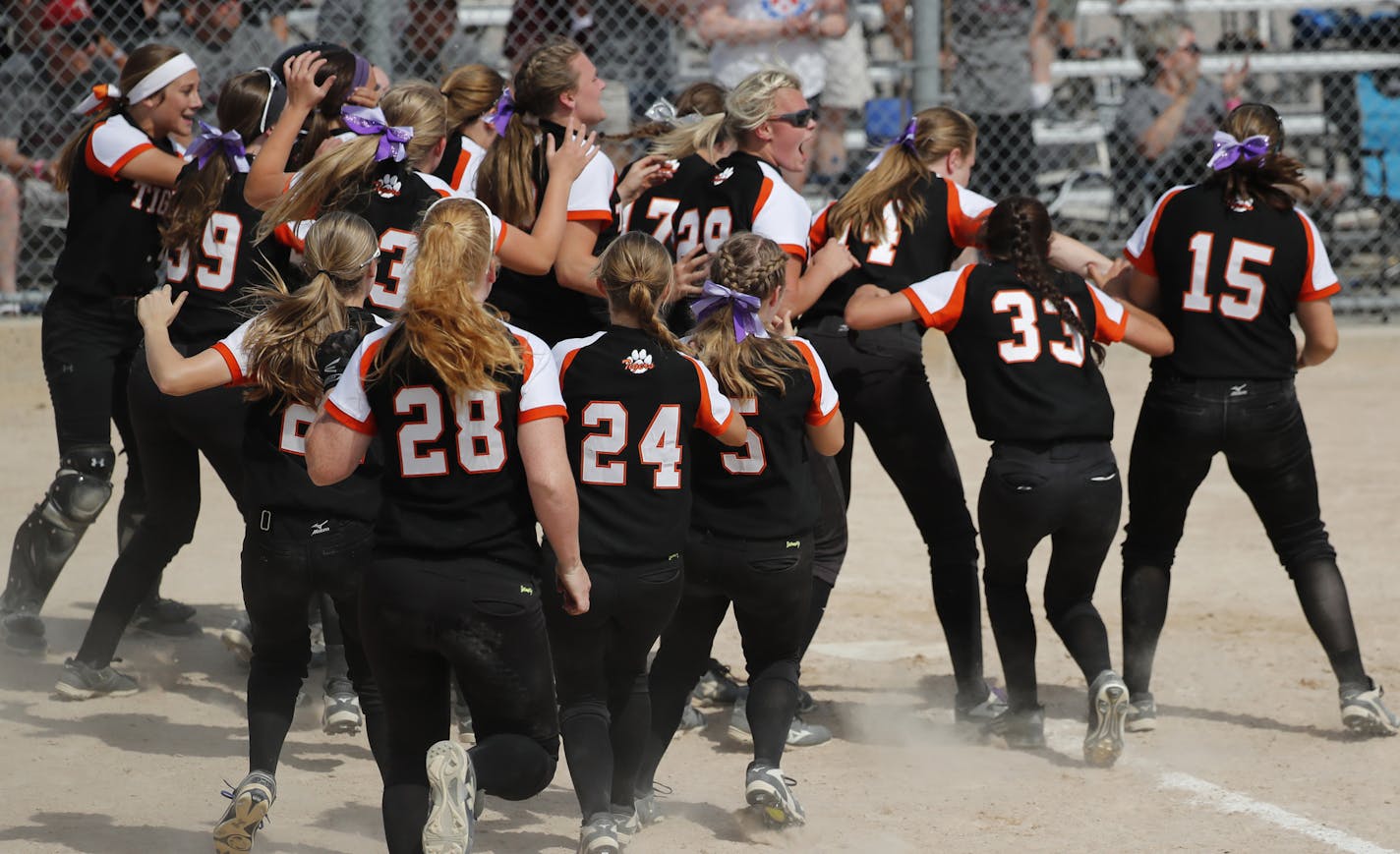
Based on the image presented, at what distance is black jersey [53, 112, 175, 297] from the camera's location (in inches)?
238

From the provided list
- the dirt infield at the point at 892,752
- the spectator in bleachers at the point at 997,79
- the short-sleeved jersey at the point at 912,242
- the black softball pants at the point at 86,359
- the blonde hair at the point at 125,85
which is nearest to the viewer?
the dirt infield at the point at 892,752

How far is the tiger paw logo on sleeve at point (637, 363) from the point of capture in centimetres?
425

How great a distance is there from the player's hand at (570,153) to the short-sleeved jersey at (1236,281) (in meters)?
1.93

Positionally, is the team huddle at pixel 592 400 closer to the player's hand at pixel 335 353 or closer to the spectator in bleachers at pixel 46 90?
the player's hand at pixel 335 353

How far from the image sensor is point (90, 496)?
6.17 metres

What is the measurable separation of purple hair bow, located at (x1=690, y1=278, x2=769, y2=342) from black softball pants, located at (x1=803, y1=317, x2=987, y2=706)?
112 cm

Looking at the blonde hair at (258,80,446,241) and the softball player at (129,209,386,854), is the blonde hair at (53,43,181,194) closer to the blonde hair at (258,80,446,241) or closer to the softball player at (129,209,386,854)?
the blonde hair at (258,80,446,241)

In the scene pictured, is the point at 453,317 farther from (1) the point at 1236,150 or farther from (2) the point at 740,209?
(1) the point at 1236,150

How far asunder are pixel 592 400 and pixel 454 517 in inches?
24.0

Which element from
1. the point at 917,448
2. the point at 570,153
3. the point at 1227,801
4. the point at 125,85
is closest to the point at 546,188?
the point at 570,153

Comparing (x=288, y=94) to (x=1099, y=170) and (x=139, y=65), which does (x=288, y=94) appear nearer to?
(x=139, y=65)

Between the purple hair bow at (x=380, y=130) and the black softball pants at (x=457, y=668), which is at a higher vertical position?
the purple hair bow at (x=380, y=130)

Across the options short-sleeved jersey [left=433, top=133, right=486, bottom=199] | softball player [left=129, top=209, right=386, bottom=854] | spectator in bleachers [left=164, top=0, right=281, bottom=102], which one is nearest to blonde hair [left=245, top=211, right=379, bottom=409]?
softball player [left=129, top=209, right=386, bottom=854]

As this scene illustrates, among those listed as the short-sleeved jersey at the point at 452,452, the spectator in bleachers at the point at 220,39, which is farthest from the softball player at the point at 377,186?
the spectator in bleachers at the point at 220,39
